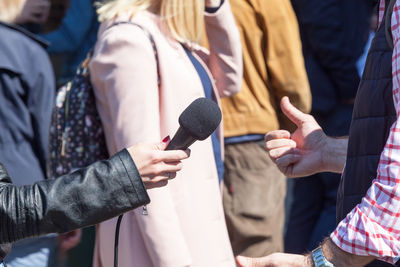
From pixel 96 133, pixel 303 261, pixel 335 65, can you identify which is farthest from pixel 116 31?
pixel 335 65

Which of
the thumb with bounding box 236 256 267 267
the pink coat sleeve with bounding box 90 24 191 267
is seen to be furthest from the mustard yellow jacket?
the thumb with bounding box 236 256 267 267

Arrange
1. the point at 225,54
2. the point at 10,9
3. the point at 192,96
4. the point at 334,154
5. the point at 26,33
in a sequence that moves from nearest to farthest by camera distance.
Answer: the point at 334,154
the point at 192,96
the point at 26,33
the point at 225,54
the point at 10,9

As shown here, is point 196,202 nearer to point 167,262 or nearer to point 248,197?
point 167,262

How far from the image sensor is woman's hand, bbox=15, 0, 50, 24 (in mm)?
3627

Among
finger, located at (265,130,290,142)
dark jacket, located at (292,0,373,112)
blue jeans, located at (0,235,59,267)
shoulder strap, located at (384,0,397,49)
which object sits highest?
shoulder strap, located at (384,0,397,49)

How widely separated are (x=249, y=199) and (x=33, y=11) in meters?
1.35

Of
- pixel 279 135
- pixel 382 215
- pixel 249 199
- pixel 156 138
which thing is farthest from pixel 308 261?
pixel 249 199

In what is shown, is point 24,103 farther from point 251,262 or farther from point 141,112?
point 251,262

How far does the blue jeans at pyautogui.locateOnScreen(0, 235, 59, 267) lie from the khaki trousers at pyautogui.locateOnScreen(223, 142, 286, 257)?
3.18ft

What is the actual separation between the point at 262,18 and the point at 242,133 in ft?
1.81

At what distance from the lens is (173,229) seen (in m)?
2.62

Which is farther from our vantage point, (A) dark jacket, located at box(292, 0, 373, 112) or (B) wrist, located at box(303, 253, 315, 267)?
(A) dark jacket, located at box(292, 0, 373, 112)

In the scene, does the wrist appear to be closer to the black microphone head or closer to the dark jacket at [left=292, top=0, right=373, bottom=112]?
the black microphone head

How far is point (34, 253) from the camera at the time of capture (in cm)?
311
